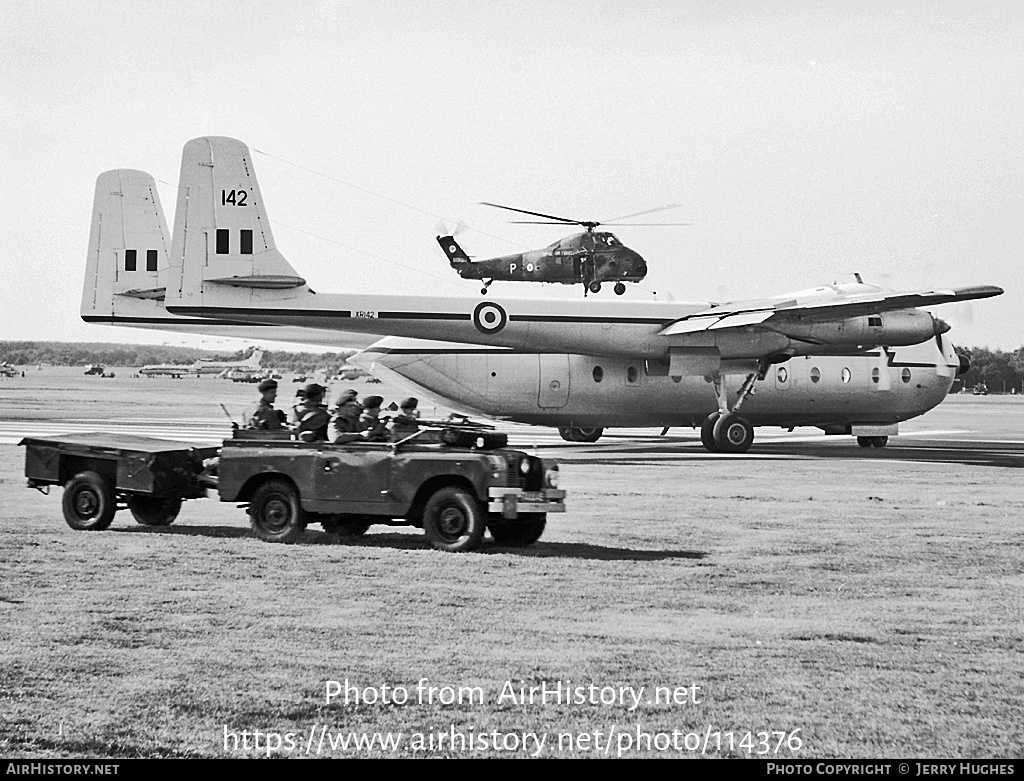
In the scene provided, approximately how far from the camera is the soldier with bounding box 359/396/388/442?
48.8ft

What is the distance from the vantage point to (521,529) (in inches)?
569

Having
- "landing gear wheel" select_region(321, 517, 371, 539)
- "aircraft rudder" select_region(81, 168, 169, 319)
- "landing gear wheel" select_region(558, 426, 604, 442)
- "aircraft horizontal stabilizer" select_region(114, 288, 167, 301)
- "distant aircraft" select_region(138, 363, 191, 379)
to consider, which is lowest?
"landing gear wheel" select_region(321, 517, 371, 539)

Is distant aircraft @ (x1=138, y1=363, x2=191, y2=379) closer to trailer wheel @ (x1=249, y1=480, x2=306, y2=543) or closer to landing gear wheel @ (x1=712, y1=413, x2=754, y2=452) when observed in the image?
landing gear wheel @ (x1=712, y1=413, x2=754, y2=452)

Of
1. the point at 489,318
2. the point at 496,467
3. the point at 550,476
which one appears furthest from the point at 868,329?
the point at 496,467

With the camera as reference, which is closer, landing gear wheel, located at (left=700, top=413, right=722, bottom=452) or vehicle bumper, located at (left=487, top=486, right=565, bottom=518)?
vehicle bumper, located at (left=487, top=486, right=565, bottom=518)

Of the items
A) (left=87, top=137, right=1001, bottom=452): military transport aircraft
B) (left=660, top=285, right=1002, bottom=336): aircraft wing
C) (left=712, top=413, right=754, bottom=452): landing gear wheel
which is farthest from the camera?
(left=712, top=413, right=754, bottom=452): landing gear wheel

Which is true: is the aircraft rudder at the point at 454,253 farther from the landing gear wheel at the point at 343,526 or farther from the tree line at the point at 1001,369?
the tree line at the point at 1001,369

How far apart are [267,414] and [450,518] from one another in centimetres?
349

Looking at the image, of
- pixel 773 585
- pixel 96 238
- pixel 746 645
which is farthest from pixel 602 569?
pixel 96 238

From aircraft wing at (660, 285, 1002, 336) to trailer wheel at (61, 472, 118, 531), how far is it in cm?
1893

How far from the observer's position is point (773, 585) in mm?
11852

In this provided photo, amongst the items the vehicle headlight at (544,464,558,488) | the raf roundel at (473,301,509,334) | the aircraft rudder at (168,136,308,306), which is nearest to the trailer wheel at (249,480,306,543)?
the vehicle headlight at (544,464,558,488)

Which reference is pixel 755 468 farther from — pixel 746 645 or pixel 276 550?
pixel 746 645

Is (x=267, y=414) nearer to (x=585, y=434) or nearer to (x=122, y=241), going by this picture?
(x=122, y=241)
